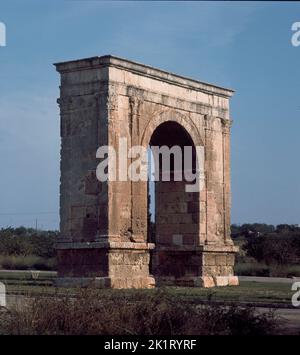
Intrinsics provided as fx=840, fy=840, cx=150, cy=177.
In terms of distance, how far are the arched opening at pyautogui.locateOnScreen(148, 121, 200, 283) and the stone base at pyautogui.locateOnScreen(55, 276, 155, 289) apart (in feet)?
9.98

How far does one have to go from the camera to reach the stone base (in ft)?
73.4

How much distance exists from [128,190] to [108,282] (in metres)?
2.89

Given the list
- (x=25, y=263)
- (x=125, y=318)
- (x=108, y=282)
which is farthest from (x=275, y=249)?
(x=125, y=318)

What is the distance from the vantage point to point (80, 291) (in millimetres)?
12164

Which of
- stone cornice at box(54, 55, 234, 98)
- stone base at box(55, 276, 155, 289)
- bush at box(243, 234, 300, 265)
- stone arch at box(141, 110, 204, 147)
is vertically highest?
stone cornice at box(54, 55, 234, 98)

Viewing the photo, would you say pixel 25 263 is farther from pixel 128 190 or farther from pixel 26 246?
pixel 128 190

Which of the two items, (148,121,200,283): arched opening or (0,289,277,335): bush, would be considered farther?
(148,121,200,283): arched opening

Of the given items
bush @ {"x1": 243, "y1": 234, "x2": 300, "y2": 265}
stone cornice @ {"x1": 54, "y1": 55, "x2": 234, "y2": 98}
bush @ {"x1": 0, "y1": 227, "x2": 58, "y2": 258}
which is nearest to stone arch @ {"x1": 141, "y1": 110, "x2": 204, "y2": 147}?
stone cornice @ {"x1": 54, "y1": 55, "x2": 234, "y2": 98}

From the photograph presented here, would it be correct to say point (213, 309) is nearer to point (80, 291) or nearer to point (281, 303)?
point (80, 291)

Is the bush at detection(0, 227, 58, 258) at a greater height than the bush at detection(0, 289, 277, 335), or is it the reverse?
the bush at detection(0, 227, 58, 258)

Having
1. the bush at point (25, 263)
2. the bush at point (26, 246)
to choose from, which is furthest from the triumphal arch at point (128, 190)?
the bush at point (26, 246)

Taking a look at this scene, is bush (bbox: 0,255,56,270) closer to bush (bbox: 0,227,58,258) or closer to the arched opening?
bush (bbox: 0,227,58,258)
